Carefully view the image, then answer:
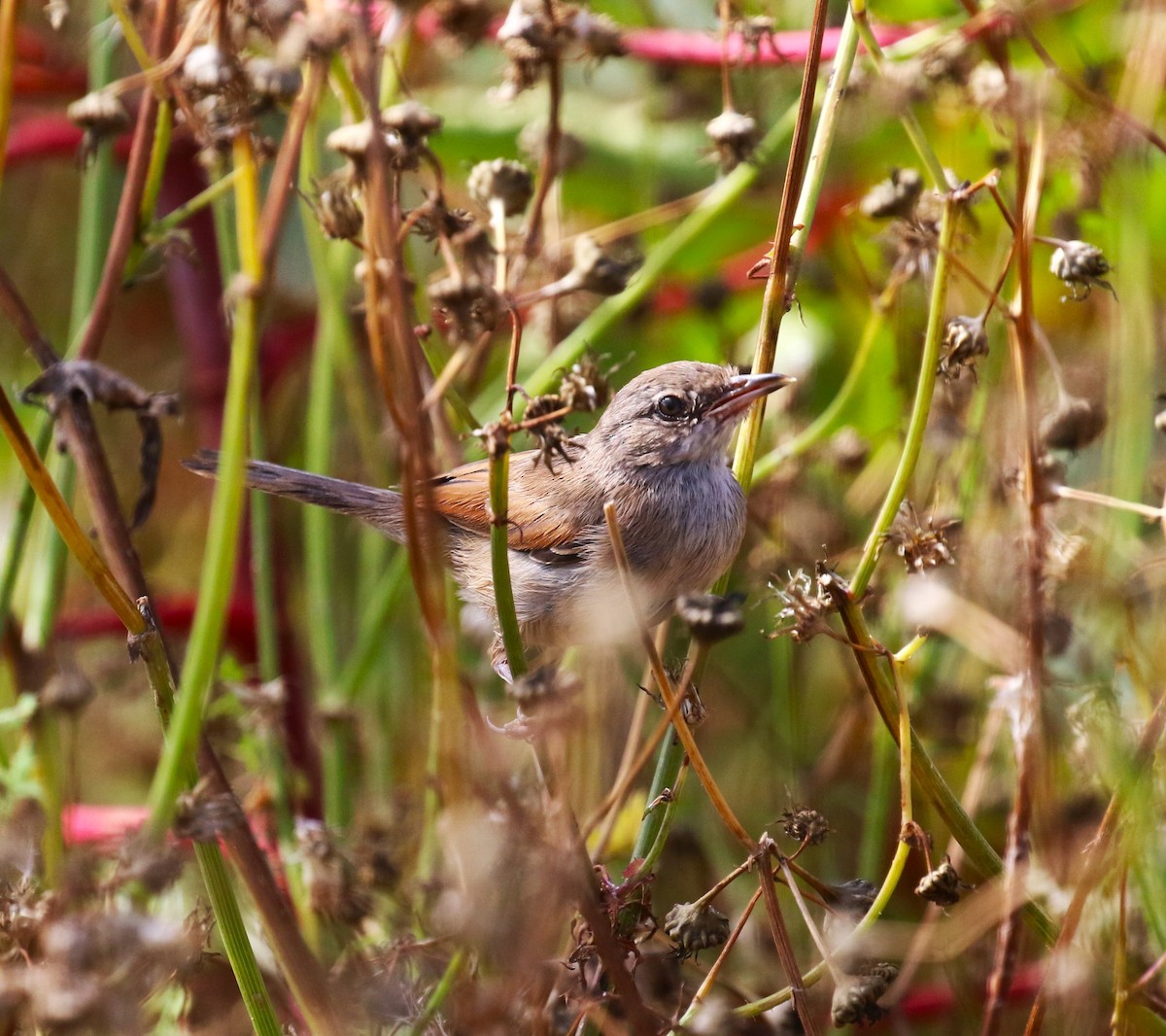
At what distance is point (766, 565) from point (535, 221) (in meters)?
1.05

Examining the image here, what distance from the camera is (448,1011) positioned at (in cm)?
182

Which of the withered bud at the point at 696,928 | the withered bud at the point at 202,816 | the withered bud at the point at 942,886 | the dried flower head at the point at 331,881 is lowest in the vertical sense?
the dried flower head at the point at 331,881

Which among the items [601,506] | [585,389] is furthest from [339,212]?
[601,506]

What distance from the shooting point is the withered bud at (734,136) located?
87.0 inches

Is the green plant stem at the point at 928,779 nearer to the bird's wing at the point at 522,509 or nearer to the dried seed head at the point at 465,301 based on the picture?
the dried seed head at the point at 465,301

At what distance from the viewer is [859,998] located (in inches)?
62.7

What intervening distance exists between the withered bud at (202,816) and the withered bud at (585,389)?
658 mm

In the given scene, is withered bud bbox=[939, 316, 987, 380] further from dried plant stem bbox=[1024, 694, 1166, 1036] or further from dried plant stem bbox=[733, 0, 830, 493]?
dried plant stem bbox=[1024, 694, 1166, 1036]

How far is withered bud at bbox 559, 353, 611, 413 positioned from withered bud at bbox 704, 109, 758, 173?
56cm

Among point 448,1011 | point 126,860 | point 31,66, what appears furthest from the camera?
point 31,66

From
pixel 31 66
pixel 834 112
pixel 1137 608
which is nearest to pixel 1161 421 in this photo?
pixel 1137 608

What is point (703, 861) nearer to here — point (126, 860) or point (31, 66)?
point (126, 860)

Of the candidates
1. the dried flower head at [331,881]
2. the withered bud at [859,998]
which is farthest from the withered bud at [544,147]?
the withered bud at [859,998]

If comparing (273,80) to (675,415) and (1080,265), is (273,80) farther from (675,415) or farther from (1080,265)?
(675,415)
